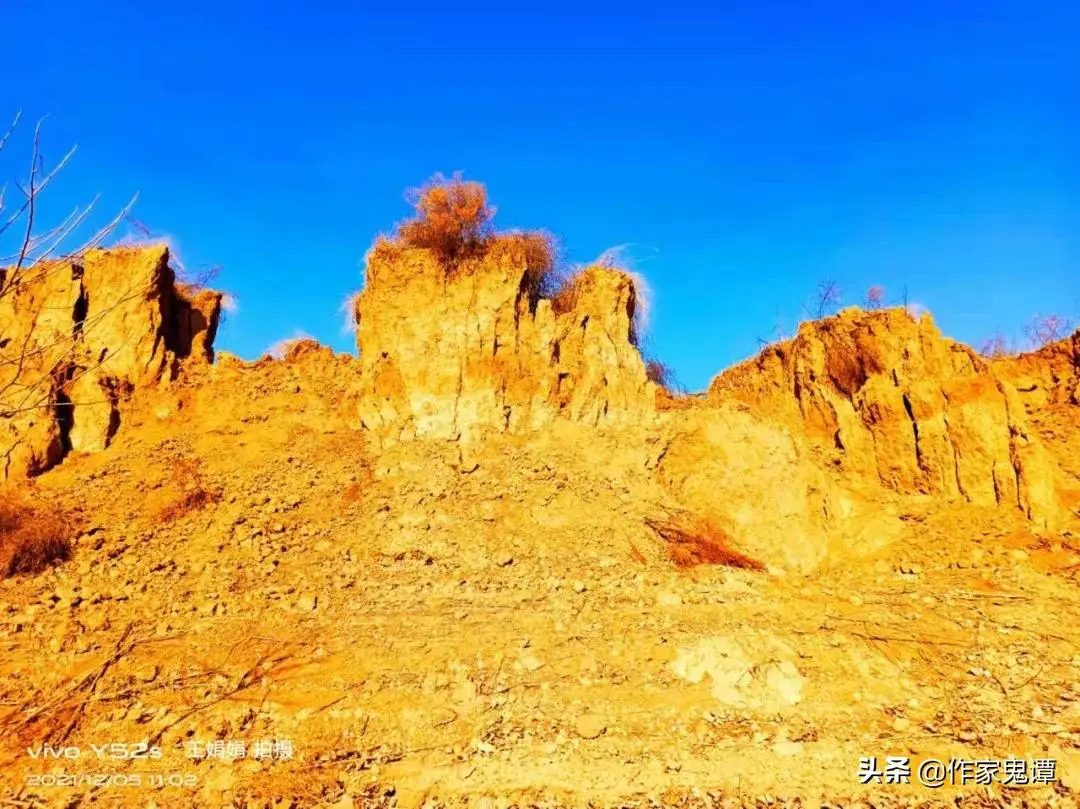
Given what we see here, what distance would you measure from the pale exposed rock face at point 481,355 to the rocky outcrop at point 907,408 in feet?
8.21

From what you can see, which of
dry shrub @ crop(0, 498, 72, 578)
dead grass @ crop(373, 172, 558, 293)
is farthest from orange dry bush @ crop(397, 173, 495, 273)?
dry shrub @ crop(0, 498, 72, 578)

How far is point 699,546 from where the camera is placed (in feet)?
32.4

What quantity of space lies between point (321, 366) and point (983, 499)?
431 inches

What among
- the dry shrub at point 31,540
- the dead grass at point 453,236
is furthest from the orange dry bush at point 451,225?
the dry shrub at point 31,540

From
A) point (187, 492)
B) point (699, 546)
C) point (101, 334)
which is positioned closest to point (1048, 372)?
point (699, 546)

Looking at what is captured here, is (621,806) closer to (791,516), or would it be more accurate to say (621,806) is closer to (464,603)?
(464,603)

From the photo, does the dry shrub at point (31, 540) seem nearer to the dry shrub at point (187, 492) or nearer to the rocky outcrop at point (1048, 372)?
the dry shrub at point (187, 492)

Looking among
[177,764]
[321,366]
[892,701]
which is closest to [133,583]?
[177,764]

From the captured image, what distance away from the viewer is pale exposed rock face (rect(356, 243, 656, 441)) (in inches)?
448

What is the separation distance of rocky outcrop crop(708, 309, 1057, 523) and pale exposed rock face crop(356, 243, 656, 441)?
2.50 meters

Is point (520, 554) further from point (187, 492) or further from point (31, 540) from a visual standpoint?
point (31, 540)

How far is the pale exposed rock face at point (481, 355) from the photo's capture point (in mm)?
11375

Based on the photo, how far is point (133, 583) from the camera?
8.02 metres

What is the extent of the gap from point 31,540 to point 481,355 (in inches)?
260
